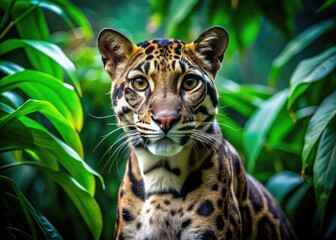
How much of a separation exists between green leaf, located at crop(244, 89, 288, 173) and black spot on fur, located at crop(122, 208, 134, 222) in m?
1.38

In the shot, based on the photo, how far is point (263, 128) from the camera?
3.60m

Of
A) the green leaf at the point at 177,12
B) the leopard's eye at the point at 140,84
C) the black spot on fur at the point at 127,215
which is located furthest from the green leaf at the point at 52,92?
the green leaf at the point at 177,12

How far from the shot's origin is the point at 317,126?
2.79m

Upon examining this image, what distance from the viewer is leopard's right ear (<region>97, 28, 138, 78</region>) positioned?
2.33 meters

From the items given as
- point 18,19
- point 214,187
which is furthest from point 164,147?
point 18,19

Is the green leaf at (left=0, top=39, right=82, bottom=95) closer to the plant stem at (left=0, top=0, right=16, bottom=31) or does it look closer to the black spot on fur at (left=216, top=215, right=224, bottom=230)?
the plant stem at (left=0, top=0, right=16, bottom=31)

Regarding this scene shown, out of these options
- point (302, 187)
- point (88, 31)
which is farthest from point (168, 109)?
point (302, 187)

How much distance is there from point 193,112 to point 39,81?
783 mm

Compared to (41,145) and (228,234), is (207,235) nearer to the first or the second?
(228,234)

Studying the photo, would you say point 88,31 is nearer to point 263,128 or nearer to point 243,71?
point 263,128

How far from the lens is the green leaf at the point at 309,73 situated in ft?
9.63

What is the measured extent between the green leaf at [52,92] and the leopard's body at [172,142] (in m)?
0.29

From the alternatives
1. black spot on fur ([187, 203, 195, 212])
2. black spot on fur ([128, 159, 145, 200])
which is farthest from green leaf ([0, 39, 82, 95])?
black spot on fur ([187, 203, 195, 212])

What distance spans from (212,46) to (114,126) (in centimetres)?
232
